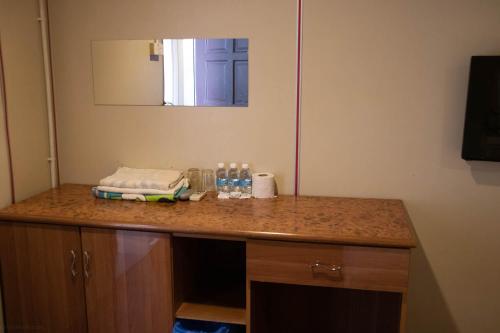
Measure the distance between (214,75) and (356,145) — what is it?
2.63 ft

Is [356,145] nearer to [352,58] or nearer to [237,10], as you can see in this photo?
[352,58]

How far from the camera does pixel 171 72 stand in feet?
7.28

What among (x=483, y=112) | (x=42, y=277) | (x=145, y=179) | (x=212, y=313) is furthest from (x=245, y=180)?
(x=483, y=112)

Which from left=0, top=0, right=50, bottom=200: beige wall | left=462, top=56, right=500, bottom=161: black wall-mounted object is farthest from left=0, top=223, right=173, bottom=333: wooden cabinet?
left=462, top=56, right=500, bottom=161: black wall-mounted object

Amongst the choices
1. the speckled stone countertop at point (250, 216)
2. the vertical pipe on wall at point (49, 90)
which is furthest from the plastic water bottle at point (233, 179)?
the vertical pipe on wall at point (49, 90)

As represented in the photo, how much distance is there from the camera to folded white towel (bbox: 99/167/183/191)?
80.7 inches

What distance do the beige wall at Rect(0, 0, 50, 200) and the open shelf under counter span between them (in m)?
1.04

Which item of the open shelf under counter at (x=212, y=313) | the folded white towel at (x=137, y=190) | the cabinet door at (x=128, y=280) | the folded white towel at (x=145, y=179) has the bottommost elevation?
the open shelf under counter at (x=212, y=313)

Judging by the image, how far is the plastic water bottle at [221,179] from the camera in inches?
87.0

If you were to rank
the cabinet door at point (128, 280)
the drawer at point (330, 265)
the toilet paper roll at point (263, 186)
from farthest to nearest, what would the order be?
the toilet paper roll at point (263, 186), the cabinet door at point (128, 280), the drawer at point (330, 265)

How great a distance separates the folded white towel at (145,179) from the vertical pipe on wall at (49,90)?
45 centimetres

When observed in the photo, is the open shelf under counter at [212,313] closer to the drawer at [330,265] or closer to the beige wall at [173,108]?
the drawer at [330,265]

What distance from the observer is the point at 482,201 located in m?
2.03

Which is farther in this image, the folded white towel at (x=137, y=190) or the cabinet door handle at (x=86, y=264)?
the folded white towel at (x=137, y=190)
